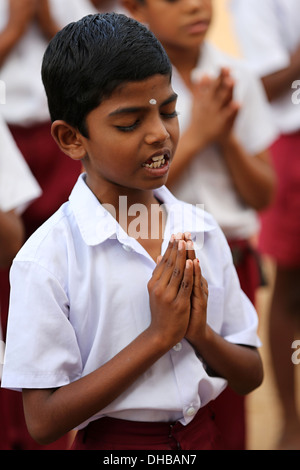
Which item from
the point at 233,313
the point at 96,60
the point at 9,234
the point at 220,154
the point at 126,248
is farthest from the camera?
the point at 220,154

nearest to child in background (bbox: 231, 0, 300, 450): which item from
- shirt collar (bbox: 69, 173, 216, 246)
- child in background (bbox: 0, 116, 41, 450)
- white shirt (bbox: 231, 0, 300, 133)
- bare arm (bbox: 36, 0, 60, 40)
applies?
white shirt (bbox: 231, 0, 300, 133)

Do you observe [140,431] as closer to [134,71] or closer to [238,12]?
[134,71]

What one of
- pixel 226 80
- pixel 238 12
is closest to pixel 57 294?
pixel 226 80

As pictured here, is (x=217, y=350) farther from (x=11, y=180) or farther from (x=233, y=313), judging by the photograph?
(x=11, y=180)

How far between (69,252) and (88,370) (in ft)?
0.66

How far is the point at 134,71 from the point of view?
1.10 meters

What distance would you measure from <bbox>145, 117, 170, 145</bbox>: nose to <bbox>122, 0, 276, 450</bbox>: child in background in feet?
2.26

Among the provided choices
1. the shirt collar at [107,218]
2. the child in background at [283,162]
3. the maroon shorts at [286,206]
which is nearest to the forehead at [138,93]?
the shirt collar at [107,218]

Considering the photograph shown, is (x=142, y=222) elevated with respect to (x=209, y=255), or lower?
elevated

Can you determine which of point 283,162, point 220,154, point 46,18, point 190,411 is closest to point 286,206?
point 283,162

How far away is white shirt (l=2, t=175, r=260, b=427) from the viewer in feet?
3.76

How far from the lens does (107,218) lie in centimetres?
122

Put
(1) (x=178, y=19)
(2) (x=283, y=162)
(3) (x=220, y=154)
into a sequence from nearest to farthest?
(1) (x=178, y=19) < (3) (x=220, y=154) < (2) (x=283, y=162)

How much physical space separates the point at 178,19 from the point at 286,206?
3.11 ft
